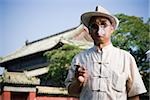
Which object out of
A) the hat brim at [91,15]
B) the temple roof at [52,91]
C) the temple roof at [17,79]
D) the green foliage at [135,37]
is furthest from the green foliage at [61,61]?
the hat brim at [91,15]

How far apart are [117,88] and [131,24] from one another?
6.15 metres

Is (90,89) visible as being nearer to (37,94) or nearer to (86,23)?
(86,23)

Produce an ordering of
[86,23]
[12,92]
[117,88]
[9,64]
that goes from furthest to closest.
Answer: [9,64], [12,92], [86,23], [117,88]

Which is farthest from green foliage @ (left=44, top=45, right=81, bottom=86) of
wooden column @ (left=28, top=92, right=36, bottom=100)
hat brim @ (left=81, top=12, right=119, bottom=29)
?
hat brim @ (left=81, top=12, right=119, bottom=29)

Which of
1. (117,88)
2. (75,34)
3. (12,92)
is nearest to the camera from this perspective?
(117,88)

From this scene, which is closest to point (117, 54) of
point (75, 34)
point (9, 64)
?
point (75, 34)

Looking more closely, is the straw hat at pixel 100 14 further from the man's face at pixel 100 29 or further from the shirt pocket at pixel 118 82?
the shirt pocket at pixel 118 82

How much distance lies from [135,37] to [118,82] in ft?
19.9

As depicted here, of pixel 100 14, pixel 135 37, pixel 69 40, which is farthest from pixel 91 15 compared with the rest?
pixel 69 40

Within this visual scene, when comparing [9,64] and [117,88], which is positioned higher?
[9,64]

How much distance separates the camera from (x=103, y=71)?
1108 mm

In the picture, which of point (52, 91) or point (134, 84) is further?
point (52, 91)

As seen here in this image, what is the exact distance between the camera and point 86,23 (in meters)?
1.19

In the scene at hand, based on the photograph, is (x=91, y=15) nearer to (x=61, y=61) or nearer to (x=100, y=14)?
(x=100, y=14)
